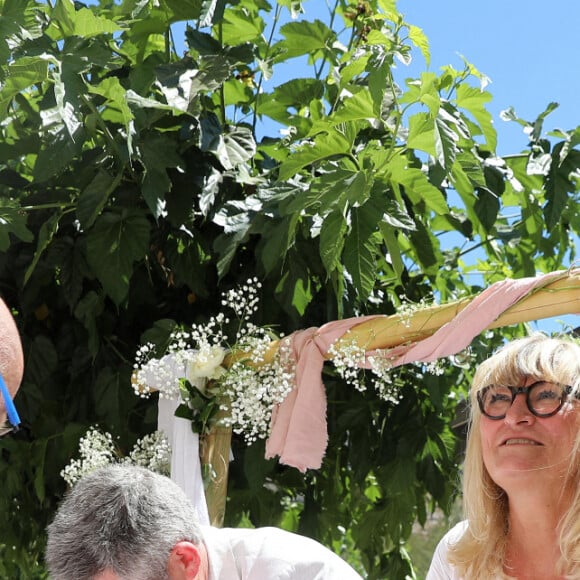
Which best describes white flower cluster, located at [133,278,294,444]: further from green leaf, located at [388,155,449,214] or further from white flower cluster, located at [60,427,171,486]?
green leaf, located at [388,155,449,214]

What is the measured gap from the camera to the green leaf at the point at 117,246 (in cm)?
259

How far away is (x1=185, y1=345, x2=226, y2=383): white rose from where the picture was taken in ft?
8.68

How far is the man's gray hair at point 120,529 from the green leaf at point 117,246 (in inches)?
34.6

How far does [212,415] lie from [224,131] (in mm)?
709

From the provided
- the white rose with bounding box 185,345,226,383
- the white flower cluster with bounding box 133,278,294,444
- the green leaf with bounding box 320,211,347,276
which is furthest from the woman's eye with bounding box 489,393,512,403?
the white rose with bounding box 185,345,226,383

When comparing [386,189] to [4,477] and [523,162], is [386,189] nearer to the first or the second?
[523,162]

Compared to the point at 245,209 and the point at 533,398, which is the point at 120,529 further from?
the point at 245,209

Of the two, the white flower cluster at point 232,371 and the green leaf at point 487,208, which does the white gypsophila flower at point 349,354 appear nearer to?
the white flower cluster at point 232,371

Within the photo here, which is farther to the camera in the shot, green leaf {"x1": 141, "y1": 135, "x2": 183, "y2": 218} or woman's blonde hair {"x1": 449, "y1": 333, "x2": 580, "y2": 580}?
green leaf {"x1": 141, "y1": 135, "x2": 183, "y2": 218}

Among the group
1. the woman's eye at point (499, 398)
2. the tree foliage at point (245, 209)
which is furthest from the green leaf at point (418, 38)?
the woman's eye at point (499, 398)

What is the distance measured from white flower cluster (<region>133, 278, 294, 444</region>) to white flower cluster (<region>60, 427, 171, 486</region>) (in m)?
0.14

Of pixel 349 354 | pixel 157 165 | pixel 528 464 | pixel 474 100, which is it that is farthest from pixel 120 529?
pixel 474 100

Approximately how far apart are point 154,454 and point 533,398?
1.17 metres

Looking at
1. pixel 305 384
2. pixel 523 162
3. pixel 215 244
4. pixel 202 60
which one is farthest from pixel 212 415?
pixel 523 162
